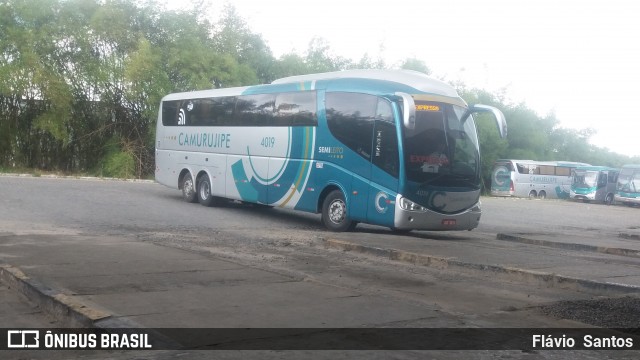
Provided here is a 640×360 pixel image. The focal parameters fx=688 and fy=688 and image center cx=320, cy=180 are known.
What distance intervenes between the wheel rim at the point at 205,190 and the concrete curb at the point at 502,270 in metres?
8.29

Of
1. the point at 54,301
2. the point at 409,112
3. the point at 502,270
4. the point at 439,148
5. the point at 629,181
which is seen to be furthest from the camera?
the point at 629,181

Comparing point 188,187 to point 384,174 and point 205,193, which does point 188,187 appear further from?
point 384,174

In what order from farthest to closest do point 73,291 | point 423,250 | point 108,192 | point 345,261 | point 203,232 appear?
point 108,192
point 203,232
point 423,250
point 345,261
point 73,291

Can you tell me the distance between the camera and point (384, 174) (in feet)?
47.1

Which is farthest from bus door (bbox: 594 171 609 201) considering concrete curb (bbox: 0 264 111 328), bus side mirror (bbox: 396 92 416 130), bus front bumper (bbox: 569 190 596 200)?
concrete curb (bbox: 0 264 111 328)

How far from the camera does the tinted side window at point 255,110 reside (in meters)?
17.6

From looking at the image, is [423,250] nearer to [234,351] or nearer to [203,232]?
[203,232]

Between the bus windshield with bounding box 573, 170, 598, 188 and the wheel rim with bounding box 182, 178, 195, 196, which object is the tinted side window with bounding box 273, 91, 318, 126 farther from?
the bus windshield with bounding box 573, 170, 598, 188

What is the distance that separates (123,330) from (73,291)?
185cm

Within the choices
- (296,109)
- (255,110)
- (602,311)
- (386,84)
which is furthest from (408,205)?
(602,311)

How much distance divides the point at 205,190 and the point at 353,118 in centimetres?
659

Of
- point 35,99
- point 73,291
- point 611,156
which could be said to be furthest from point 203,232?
point 611,156

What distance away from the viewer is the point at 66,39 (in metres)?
31.0

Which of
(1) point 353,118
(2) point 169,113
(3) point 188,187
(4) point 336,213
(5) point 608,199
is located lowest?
(5) point 608,199
